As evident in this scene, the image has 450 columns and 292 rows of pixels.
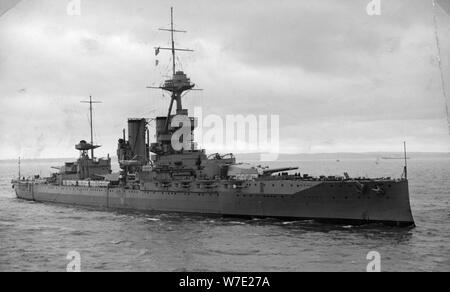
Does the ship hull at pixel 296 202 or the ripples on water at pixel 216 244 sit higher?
the ship hull at pixel 296 202

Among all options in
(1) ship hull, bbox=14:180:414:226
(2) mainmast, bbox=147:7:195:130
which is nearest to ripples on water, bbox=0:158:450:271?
(1) ship hull, bbox=14:180:414:226

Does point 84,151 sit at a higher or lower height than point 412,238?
higher

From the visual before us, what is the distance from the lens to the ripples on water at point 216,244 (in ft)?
75.6

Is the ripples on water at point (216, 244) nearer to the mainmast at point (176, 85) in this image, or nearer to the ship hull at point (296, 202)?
the ship hull at point (296, 202)

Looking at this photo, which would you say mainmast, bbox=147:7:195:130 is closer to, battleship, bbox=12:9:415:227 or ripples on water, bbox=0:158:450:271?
battleship, bbox=12:9:415:227

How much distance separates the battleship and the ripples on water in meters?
1.04

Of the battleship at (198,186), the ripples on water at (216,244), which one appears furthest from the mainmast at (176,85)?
the ripples on water at (216,244)

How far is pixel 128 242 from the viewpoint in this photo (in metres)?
28.8

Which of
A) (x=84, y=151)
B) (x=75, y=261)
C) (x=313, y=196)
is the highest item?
(x=84, y=151)

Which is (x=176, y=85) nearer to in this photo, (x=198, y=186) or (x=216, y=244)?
(x=198, y=186)
